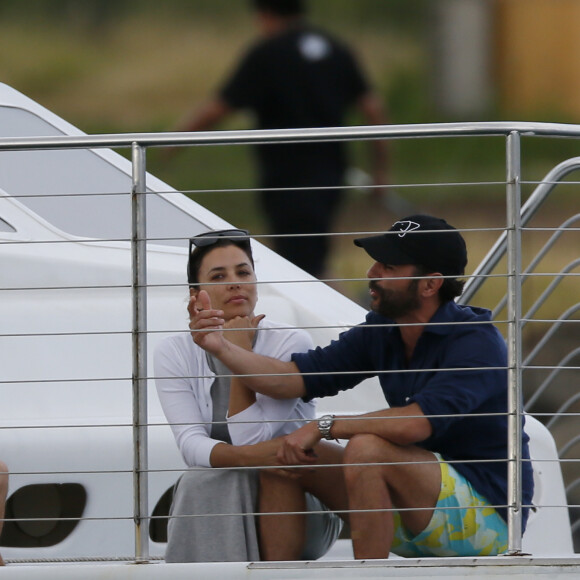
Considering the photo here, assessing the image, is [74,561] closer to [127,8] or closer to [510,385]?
[510,385]

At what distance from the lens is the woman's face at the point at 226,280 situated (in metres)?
2.47

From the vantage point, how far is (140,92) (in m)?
4.84

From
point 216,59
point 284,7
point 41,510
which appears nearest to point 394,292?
point 41,510

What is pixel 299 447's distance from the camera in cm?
233

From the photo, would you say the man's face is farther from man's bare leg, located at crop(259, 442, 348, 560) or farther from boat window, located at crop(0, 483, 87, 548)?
boat window, located at crop(0, 483, 87, 548)

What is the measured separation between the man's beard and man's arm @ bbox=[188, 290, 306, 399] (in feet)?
0.76

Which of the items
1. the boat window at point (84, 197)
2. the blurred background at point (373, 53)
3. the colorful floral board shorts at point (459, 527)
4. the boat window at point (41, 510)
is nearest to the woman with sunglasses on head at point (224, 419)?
the colorful floral board shorts at point (459, 527)

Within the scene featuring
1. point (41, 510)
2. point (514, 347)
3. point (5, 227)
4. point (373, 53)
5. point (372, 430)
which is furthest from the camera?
point (373, 53)

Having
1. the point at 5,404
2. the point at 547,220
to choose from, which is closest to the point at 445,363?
the point at 5,404

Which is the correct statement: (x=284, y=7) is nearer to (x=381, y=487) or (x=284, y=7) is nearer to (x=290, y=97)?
(x=290, y=97)

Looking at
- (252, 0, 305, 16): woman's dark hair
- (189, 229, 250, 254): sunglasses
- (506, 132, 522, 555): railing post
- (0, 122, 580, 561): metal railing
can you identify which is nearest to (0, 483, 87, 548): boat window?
(0, 122, 580, 561): metal railing

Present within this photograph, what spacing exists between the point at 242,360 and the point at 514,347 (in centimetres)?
55

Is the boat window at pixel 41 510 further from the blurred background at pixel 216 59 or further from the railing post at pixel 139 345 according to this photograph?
the blurred background at pixel 216 59

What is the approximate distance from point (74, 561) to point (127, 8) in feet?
9.08
